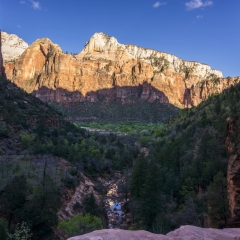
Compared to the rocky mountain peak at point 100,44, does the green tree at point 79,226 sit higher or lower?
lower

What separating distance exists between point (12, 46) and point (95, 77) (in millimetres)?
69578

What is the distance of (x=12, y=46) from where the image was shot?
600 feet

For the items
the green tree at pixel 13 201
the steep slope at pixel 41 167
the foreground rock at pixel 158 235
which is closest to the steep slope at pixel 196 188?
the steep slope at pixel 41 167

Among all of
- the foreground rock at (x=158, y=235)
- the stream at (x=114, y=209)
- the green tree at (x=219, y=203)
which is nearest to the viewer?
the foreground rock at (x=158, y=235)

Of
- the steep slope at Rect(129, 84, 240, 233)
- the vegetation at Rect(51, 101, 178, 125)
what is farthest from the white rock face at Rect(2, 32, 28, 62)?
the steep slope at Rect(129, 84, 240, 233)

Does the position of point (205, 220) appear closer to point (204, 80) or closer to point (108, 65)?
point (108, 65)

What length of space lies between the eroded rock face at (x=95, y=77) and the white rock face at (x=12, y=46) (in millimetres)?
21120

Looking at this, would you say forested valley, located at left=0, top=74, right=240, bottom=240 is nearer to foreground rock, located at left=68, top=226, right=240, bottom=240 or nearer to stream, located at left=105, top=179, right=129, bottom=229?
stream, located at left=105, top=179, right=129, bottom=229

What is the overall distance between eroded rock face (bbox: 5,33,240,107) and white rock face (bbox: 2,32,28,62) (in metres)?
21.1

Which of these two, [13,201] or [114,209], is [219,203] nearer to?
[13,201]

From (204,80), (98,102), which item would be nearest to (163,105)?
(98,102)

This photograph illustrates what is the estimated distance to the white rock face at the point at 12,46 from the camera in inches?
6949

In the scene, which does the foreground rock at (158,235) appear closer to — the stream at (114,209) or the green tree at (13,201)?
the green tree at (13,201)

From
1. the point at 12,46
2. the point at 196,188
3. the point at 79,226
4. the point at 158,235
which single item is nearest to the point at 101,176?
the point at 196,188
